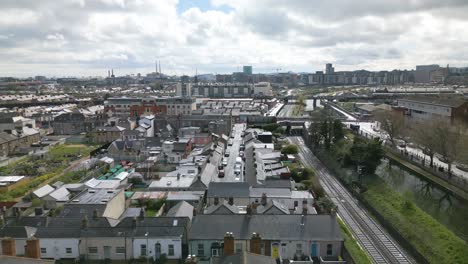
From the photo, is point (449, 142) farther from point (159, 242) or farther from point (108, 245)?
point (108, 245)

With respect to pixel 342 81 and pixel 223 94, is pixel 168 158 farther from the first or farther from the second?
pixel 342 81

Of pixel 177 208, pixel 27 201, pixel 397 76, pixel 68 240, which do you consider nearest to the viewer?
pixel 68 240

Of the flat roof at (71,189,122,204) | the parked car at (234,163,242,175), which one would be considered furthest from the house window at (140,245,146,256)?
the parked car at (234,163,242,175)

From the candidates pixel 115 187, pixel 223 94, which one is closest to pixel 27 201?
pixel 115 187

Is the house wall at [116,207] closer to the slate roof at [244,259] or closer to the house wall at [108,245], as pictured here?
the house wall at [108,245]

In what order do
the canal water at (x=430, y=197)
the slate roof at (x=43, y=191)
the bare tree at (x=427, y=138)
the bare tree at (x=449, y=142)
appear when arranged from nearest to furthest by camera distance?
the canal water at (x=430, y=197), the slate roof at (x=43, y=191), the bare tree at (x=449, y=142), the bare tree at (x=427, y=138)

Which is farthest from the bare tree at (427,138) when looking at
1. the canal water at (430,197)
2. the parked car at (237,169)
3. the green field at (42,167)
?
the green field at (42,167)
